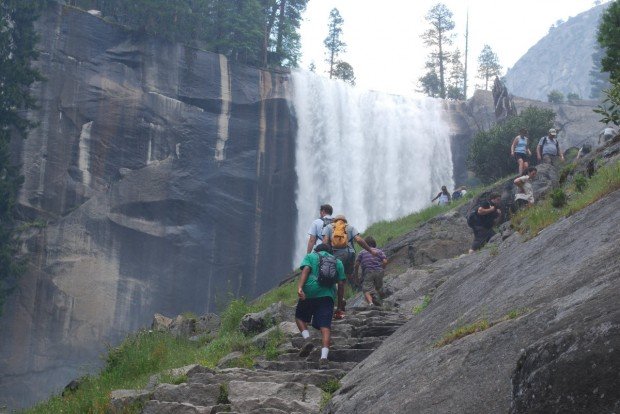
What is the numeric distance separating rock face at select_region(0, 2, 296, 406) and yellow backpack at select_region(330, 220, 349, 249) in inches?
896

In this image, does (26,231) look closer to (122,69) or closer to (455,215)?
(122,69)

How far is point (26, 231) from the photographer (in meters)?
35.2

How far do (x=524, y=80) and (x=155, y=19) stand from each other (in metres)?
135

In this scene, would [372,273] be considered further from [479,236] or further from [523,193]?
[523,193]

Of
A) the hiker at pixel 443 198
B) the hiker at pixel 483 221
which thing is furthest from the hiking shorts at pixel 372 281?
the hiker at pixel 443 198

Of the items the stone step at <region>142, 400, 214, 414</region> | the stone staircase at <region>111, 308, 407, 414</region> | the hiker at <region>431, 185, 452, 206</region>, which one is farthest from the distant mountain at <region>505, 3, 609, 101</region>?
the stone step at <region>142, 400, 214, 414</region>

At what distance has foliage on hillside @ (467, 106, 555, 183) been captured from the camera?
30.1m

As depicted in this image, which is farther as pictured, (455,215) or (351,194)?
(351,194)

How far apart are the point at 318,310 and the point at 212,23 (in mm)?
35837

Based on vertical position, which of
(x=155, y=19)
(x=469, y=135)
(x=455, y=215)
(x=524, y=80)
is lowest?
(x=455, y=215)

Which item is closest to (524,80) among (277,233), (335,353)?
(277,233)

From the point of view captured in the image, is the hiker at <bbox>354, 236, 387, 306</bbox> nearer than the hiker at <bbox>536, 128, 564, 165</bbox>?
Yes

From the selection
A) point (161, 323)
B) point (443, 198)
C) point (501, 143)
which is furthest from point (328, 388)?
point (501, 143)

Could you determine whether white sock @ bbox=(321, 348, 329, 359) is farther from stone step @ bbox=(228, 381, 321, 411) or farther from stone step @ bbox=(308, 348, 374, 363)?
stone step @ bbox=(228, 381, 321, 411)
